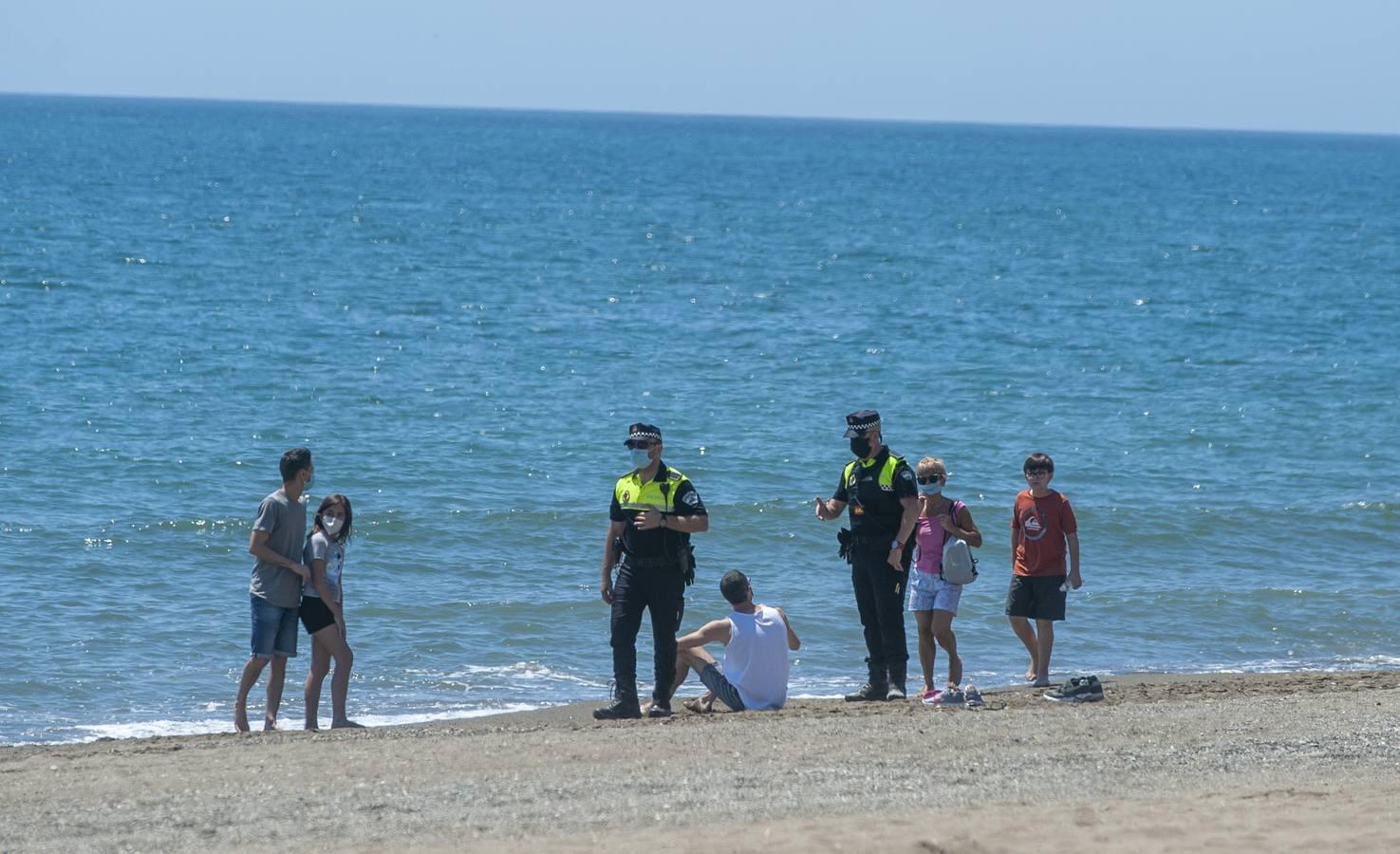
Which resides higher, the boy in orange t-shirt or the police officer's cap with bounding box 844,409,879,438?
the police officer's cap with bounding box 844,409,879,438

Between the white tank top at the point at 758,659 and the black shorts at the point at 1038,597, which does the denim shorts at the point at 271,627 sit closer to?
the white tank top at the point at 758,659

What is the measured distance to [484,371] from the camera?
81.5 ft

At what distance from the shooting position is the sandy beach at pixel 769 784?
615 centimetres

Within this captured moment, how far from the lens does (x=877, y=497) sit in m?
8.74

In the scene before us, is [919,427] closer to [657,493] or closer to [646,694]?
[646,694]

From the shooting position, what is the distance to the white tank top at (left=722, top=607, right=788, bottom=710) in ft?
28.6

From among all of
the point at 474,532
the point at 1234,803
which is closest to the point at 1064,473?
the point at 474,532

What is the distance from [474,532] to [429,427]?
5.40 metres

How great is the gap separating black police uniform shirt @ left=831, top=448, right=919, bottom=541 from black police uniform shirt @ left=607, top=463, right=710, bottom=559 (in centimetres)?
80

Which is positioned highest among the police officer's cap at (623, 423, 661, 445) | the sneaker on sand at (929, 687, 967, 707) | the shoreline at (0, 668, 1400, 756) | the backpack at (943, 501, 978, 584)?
the police officer's cap at (623, 423, 661, 445)

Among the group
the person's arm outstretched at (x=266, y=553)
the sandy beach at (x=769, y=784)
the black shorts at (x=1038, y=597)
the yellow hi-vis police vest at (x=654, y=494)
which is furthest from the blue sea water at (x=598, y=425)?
the yellow hi-vis police vest at (x=654, y=494)

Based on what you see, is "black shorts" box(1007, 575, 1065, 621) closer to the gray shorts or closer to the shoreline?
the shoreline

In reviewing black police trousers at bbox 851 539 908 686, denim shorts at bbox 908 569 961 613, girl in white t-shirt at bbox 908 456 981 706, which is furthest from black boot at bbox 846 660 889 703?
denim shorts at bbox 908 569 961 613

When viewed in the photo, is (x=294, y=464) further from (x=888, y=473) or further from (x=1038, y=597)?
(x=1038, y=597)
